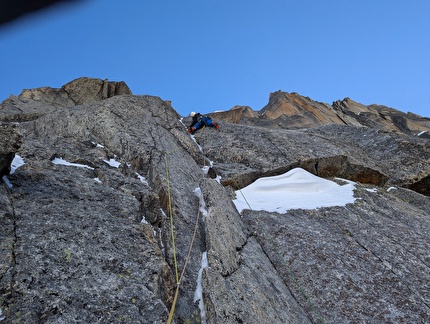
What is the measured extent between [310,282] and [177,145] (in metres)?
9.01

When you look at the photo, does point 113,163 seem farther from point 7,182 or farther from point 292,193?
point 292,193

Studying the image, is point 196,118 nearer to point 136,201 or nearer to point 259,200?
point 259,200

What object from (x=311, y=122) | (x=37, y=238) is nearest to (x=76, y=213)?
(x=37, y=238)

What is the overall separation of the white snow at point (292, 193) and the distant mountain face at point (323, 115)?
2200 centimetres

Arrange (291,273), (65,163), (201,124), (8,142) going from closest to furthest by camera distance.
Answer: (8,142) < (291,273) < (65,163) < (201,124)

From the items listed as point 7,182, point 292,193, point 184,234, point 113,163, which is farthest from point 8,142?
point 292,193

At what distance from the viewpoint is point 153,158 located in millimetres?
12219

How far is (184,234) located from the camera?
8586mm

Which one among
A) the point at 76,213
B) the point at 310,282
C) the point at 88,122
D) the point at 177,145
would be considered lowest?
the point at 310,282

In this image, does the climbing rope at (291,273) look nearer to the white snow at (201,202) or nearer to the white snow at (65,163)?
the white snow at (201,202)

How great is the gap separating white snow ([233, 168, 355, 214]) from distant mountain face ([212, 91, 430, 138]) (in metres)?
22.0

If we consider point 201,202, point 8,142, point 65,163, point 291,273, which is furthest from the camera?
point 201,202

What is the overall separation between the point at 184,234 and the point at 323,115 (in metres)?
36.2

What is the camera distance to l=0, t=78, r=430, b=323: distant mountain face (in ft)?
18.5
